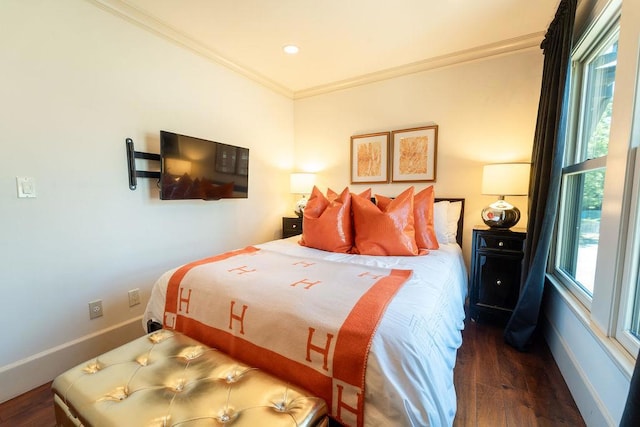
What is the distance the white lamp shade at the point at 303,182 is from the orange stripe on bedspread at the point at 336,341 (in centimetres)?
197

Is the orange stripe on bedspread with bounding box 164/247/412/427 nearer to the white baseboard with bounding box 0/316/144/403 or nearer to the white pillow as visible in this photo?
the white baseboard with bounding box 0/316/144/403

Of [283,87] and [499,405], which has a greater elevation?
[283,87]

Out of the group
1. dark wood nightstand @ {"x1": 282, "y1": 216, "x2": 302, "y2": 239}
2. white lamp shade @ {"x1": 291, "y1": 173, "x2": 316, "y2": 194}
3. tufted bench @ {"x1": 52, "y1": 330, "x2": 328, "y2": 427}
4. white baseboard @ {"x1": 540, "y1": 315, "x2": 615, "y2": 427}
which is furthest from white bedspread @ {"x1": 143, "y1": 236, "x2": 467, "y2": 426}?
white lamp shade @ {"x1": 291, "y1": 173, "x2": 316, "y2": 194}

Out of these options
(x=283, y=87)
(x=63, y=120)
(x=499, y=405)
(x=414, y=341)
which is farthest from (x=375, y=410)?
(x=283, y=87)

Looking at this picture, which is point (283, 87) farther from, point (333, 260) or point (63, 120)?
point (333, 260)

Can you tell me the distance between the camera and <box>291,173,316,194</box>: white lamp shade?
11.3ft

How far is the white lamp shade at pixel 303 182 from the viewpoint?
3.44 m

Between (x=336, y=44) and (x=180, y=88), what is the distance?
57.7 inches

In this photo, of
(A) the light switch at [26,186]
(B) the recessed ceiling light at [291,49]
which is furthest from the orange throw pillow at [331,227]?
(A) the light switch at [26,186]

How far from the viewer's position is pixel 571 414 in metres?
1.41

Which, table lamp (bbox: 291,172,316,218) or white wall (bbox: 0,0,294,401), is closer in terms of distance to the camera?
white wall (bbox: 0,0,294,401)

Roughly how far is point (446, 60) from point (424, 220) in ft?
5.52

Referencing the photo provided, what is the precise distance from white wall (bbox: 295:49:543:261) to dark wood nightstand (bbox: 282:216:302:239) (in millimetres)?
658

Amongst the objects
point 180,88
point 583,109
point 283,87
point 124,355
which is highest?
point 283,87
